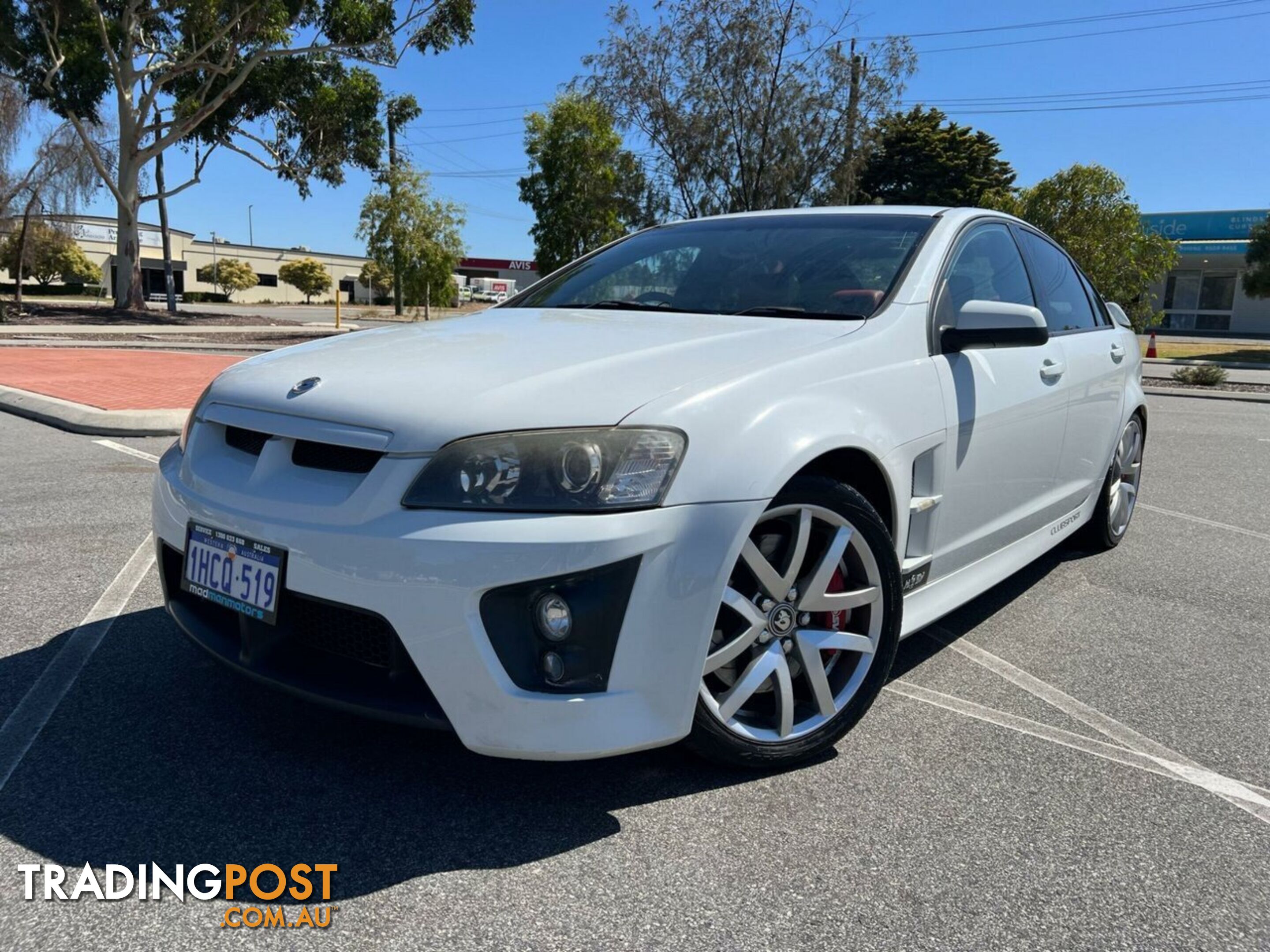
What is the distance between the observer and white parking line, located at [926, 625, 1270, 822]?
2.60 m

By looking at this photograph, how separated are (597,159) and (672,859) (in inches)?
1025

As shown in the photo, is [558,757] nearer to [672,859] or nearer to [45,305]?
[672,859]

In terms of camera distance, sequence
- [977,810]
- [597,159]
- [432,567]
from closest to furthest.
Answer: [432,567] < [977,810] < [597,159]

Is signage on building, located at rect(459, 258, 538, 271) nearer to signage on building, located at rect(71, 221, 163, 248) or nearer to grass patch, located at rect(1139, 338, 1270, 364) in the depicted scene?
signage on building, located at rect(71, 221, 163, 248)

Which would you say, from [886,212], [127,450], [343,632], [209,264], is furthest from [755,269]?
[209,264]

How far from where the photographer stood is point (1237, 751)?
2.88m

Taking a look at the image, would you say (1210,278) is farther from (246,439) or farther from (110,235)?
(110,235)

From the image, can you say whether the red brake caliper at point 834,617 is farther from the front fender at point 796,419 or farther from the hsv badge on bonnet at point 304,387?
the hsv badge on bonnet at point 304,387

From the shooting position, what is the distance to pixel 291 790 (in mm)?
2432

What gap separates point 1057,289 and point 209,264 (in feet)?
269

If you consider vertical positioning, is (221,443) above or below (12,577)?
above

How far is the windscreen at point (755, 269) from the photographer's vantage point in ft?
10.6

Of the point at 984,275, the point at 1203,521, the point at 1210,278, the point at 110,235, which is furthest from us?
the point at 110,235

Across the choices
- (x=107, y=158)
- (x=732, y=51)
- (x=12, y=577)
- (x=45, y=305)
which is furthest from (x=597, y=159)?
(x=12, y=577)
